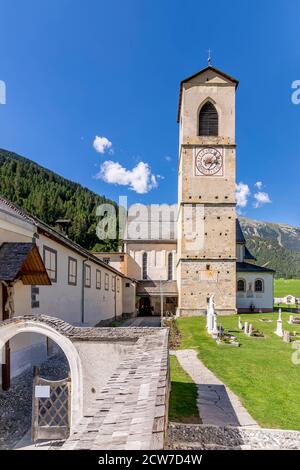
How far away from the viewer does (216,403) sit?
898 cm

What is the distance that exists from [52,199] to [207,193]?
206 feet

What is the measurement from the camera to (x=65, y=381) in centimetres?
823

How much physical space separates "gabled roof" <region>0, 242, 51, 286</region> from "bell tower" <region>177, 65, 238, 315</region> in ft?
78.0

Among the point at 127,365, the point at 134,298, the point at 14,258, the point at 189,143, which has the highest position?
the point at 189,143

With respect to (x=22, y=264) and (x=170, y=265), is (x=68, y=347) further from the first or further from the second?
(x=170, y=265)

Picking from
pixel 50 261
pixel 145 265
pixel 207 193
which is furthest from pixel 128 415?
pixel 145 265

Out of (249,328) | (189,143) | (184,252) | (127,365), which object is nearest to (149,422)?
(127,365)

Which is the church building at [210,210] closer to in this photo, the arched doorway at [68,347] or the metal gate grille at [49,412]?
the metal gate grille at [49,412]

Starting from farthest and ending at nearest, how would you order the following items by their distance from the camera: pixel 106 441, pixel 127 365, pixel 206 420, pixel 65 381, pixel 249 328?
pixel 249 328, pixel 65 381, pixel 206 420, pixel 127 365, pixel 106 441

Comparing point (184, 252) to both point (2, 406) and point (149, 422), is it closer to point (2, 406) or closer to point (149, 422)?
point (2, 406)

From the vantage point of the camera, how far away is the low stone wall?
6258mm

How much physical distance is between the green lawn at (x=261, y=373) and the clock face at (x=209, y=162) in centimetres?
1875

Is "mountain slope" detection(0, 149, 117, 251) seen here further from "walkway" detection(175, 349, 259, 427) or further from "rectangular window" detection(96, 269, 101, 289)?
"walkway" detection(175, 349, 259, 427)

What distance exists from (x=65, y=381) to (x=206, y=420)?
131 inches
